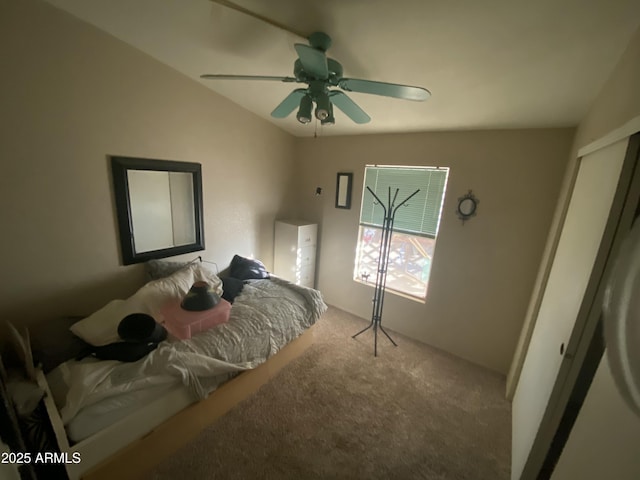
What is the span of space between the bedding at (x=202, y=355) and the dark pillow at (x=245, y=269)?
0.16 meters

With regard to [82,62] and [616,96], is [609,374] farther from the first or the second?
[82,62]

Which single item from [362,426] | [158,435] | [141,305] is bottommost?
[362,426]

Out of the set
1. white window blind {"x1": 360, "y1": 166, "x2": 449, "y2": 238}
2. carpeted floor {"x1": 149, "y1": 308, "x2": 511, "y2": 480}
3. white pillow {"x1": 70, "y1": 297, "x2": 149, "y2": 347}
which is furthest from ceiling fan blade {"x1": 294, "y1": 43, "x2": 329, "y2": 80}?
carpeted floor {"x1": 149, "y1": 308, "x2": 511, "y2": 480}

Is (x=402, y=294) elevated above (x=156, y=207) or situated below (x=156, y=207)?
below

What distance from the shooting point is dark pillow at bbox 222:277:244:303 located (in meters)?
2.37

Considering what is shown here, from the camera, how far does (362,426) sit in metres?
1.79

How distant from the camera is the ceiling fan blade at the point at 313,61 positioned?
41.9 inches

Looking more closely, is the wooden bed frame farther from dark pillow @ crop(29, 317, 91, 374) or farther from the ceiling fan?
the ceiling fan

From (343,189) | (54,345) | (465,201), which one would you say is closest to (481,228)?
(465,201)

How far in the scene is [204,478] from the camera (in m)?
1.45

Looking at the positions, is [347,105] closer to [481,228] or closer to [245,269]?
[481,228]

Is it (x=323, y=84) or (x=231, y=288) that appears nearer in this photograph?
(x=323, y=84)

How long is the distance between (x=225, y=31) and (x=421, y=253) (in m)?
2.47

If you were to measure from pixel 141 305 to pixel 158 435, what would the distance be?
2.66 feet
